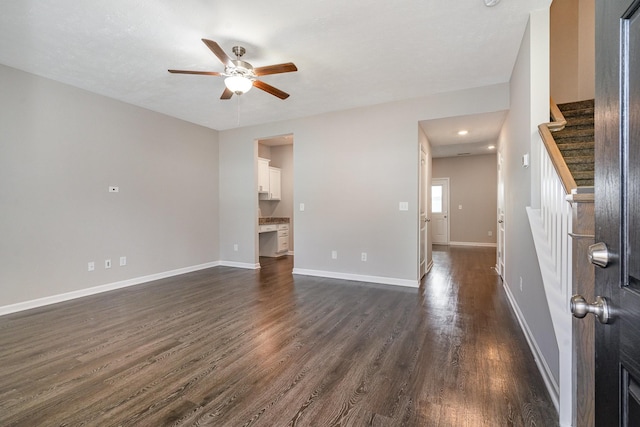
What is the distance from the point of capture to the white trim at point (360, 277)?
13.9ft

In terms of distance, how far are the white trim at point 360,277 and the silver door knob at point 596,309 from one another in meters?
3.65

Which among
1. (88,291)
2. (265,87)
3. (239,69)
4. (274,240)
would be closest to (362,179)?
(265,87)

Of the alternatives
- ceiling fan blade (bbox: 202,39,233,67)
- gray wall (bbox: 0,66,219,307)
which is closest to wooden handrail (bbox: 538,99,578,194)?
ceiling fan blade (bbox: 202,39,233,67)

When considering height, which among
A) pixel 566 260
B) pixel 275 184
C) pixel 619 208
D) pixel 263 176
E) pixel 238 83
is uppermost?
pixel 238 83

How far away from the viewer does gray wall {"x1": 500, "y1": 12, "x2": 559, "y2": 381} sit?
2098mm

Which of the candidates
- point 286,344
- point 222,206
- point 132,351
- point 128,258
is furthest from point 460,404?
point 222,206

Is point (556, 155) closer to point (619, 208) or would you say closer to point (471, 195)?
point (619, 208)

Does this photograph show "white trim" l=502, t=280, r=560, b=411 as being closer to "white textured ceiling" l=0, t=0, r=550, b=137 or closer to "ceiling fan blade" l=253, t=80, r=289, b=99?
"white textured ceiling" l=0, t=0, r=550, b=137

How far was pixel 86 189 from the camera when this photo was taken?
3.90 meters

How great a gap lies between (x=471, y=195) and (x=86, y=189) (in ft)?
28.0

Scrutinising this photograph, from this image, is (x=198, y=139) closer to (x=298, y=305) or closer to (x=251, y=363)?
(x=298, y=305)

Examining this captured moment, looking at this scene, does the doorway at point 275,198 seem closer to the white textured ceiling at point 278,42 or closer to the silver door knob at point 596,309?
the white textured ceiling at point 278,42

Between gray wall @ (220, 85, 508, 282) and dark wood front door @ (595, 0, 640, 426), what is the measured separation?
357cm

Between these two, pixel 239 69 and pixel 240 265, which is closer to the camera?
pixel 239 69
